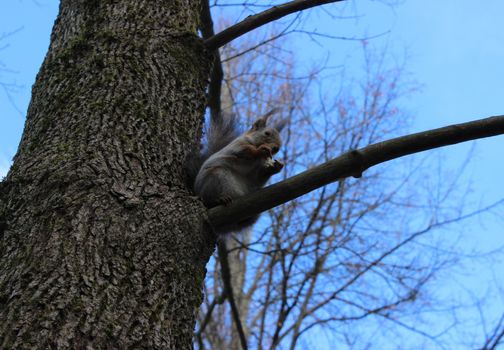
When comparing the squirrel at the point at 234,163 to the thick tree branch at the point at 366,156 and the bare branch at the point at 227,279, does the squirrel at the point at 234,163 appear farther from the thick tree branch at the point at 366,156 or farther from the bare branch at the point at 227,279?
the bare branch at the point at 227,279

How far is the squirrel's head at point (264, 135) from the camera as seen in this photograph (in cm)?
350

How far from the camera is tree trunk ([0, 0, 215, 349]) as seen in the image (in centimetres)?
165

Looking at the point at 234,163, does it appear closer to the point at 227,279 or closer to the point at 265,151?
the point at 265,151

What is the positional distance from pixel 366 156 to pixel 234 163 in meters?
1.18

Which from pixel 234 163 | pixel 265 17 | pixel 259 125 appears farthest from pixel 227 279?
pixel 265 17

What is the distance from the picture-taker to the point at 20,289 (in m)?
1.66

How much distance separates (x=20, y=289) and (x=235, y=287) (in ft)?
20.5

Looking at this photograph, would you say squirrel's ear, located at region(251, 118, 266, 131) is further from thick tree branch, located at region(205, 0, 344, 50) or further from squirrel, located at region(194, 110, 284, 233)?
thick tree branch, located at region(205, 0, 344, 50)

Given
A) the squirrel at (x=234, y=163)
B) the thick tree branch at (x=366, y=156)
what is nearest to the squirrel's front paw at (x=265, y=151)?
the squirrel at (x=234, y=163)

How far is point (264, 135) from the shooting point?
141 inches

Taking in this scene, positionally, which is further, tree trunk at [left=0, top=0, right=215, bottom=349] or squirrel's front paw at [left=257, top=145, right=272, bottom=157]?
squirrel's front paw at [left=257, top=145, right=272, bottom=157]

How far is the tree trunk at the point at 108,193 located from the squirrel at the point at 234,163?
0.36 meters

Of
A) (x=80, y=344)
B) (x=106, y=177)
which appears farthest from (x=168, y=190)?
(x=80, y=344)

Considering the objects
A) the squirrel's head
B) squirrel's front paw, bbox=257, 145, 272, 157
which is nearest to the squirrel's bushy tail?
the squirrel's head
